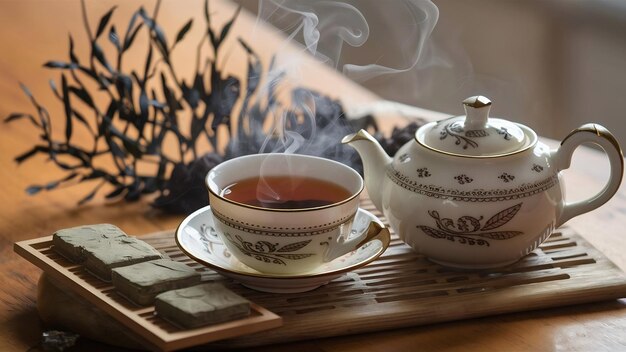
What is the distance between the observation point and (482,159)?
106 cm

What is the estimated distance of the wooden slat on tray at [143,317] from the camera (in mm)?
862

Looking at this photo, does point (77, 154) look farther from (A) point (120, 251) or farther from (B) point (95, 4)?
(B) point (95, 4)

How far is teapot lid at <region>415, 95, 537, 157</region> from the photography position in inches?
42.4

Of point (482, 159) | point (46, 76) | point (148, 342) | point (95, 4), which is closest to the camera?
point (148, 342)

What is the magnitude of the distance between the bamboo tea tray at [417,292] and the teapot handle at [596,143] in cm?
7

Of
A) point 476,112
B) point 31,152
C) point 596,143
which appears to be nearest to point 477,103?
point 476,112

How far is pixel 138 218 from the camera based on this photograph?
131cm

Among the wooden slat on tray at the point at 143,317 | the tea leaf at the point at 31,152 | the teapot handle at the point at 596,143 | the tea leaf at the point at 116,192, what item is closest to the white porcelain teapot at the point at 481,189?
the teapot handle at the point at 596,143

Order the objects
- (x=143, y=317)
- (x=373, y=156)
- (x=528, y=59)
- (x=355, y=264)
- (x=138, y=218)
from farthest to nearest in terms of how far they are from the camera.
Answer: (x=528, y=59)
(x=138, y=218)
(x=373, y=156)
(x=355, y=264)
(x=143, y=317)

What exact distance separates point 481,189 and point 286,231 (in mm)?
235

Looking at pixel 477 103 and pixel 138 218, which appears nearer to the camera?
pixel 477 103

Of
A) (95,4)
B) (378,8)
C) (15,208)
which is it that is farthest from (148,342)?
(95,4)

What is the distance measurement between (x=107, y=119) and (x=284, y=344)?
1.72 ft

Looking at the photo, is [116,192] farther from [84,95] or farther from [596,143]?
[596,143]
